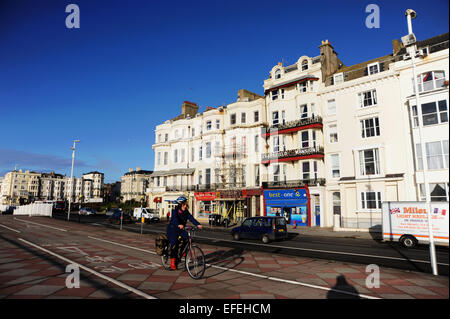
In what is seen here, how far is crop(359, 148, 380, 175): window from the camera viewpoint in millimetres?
24953

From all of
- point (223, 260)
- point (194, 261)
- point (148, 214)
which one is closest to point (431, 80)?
point (223, 260)

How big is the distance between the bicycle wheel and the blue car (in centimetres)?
982

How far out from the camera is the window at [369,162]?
982 inches

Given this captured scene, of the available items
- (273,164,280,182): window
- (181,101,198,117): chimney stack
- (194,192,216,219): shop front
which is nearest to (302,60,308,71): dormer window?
(273,164,280,182): window

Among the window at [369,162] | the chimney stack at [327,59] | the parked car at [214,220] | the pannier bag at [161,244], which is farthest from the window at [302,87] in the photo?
the pannier bag at [161,244]

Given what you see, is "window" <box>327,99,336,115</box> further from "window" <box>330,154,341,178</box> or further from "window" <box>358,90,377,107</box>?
"window" <box>330,154,341,178</box>

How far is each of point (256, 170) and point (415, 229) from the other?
21435 millimetres

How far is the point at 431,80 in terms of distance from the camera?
22000 millimetres

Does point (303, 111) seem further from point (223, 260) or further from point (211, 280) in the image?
point (211, 280)

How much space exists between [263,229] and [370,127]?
16.2m

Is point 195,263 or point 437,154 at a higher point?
point 437,154

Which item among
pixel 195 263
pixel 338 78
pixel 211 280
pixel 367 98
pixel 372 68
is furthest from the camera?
pixel 338 78

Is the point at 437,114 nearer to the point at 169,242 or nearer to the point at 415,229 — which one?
the point at 415,229

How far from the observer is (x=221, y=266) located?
8305mm
